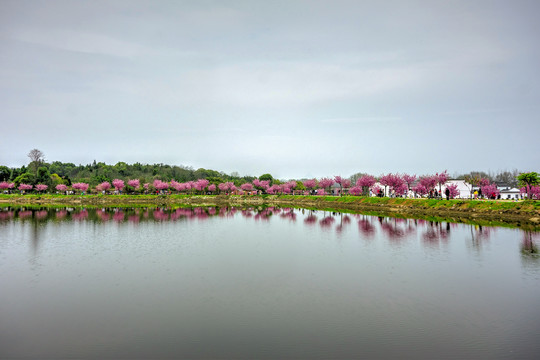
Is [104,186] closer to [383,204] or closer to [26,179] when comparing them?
[26,179]

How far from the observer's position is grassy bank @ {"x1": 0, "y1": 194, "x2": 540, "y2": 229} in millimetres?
39062

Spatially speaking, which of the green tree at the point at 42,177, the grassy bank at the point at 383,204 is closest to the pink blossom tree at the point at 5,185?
the green tree at the point at 42,177

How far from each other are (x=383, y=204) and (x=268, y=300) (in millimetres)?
52028

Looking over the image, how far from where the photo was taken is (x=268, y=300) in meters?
12.5

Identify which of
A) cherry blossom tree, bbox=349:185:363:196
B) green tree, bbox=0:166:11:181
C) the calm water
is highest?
green tree, bbox=0:166:11:181

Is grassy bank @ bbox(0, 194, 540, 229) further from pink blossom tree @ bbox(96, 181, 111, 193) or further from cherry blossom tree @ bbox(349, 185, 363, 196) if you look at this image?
pink blossom tree @ bbox(96, 181, 111, 193)

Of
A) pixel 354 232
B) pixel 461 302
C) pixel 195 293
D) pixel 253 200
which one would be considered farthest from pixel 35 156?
pixel 461 302

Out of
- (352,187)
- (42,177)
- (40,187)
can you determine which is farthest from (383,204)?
(42,177)

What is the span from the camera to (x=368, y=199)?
66.4 meters

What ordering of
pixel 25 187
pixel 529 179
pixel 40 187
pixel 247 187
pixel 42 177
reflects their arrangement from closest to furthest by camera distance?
pixel 529 179
pixel 25 187
pixel 40 187
pixel 42 177
pixel 247 187

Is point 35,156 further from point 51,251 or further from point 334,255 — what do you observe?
point 334,255

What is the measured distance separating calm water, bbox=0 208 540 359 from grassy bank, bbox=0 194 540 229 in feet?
59.7

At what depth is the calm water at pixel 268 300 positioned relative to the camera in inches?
356

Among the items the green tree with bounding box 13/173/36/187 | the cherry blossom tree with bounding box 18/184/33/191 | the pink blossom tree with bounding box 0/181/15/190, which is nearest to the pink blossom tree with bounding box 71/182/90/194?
the green tree with bounding box 13/173/36/187
